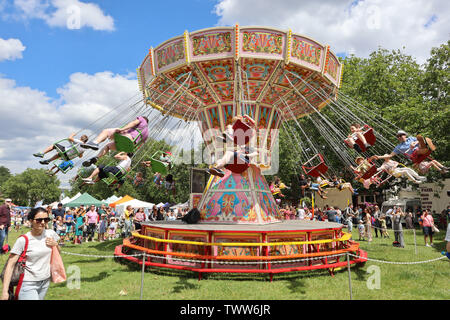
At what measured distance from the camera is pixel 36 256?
10.9 feet

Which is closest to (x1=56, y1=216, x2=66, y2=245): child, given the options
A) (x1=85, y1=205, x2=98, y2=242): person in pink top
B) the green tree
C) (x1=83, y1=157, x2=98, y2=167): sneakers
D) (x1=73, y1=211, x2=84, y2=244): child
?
(x1=73, y1=211, x2=84, y2=244): child

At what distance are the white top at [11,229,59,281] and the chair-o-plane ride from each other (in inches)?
132

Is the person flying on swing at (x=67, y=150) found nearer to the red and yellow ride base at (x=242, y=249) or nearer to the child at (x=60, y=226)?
the red and yellow ride base at (x=242, y=249)

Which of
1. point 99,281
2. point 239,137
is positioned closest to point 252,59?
point 239,137

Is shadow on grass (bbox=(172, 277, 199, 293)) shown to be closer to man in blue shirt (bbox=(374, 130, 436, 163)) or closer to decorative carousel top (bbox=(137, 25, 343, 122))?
decorative carousel top (bbox=(137, 25, 343, 122))

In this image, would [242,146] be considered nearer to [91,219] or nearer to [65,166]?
[65,166]

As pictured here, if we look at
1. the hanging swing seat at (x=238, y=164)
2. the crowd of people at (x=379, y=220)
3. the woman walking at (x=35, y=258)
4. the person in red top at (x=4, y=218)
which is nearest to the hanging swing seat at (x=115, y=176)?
the hanging swing seat at (x=238, y=164)

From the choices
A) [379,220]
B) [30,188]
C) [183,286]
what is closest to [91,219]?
[183,286]

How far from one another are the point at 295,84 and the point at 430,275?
6757 mm

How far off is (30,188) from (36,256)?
71554 millimetres

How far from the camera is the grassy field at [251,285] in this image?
5531mm

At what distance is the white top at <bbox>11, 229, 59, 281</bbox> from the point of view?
3.24m
